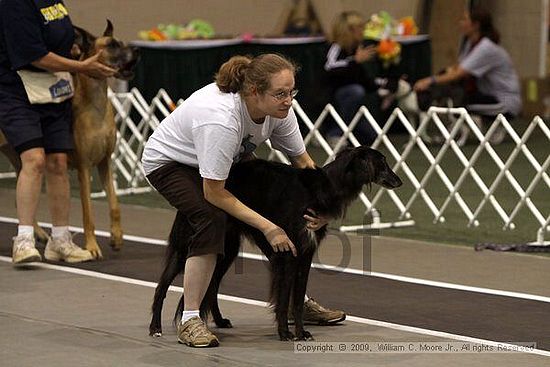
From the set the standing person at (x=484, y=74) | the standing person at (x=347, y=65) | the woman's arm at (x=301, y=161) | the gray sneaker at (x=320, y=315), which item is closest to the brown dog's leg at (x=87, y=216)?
the gray sneaker at (x=320, y=315)

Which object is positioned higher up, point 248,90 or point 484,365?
point 248,90

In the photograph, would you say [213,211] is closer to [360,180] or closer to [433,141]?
[360,180]

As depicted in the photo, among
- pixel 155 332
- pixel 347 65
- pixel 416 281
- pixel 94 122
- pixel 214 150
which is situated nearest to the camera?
pixel 214 150

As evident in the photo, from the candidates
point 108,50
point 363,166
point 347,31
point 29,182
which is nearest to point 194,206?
point 363,166

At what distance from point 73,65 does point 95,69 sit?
0.12m

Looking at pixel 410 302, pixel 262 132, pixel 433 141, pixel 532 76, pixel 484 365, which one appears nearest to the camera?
pixel 484 365

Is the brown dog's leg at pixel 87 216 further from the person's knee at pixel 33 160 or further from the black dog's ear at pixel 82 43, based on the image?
the black dog's ear at pixel 82 43

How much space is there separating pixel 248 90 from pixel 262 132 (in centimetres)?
23

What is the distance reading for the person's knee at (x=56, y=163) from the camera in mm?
6449

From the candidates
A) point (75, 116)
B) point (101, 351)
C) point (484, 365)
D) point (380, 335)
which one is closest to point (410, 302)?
point (380, 335)

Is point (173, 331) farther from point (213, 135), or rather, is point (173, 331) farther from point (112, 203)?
point (112, 203)

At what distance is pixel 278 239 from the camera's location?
4.60 meters

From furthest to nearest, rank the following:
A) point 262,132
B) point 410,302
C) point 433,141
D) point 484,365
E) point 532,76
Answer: point 532,76 < point 433,141 < point 410,302 < point 262,132 < point 484,365

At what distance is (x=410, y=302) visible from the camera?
18.3 ft
